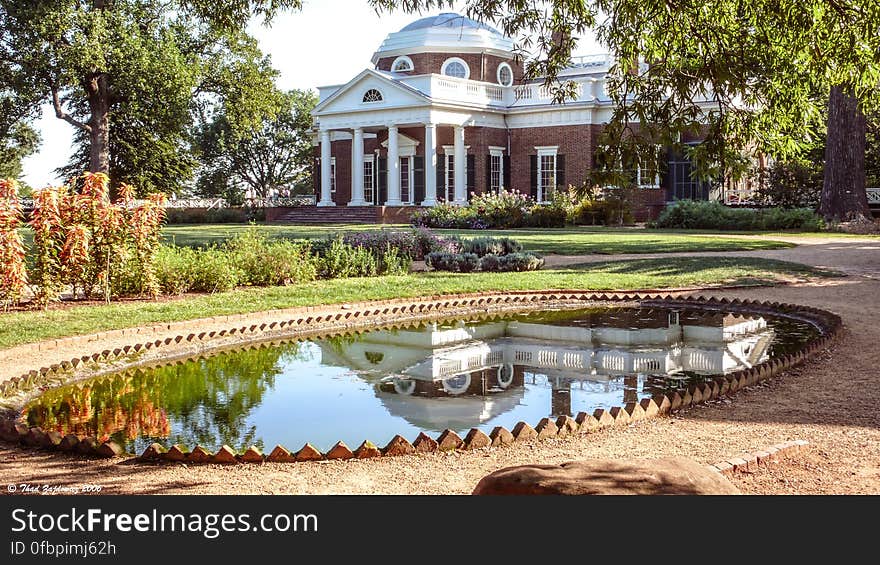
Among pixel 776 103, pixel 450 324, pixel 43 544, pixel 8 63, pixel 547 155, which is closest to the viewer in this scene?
pixel 43 544

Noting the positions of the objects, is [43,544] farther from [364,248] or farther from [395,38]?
[395,38]

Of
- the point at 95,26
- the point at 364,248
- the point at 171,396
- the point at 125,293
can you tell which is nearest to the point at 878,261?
the point at 364,248

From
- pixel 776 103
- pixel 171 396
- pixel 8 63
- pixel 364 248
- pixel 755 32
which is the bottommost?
pixel 171 396

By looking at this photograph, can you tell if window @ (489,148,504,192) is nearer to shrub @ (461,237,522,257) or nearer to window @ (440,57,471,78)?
window @ (440,57,471,78)

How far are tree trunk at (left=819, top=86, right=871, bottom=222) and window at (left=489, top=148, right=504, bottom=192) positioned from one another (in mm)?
15534

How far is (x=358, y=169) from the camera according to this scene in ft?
145

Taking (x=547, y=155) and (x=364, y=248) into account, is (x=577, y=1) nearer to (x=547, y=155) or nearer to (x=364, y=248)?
(x=364, y=248)

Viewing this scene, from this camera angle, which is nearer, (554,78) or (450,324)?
(554,78)

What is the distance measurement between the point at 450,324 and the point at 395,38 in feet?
122

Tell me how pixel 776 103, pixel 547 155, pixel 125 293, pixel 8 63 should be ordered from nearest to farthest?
pixel 776 103
pixel 125 293
pixel 8 63
pixel 547 155

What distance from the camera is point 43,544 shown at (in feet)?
10.8

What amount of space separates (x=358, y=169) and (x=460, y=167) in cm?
513

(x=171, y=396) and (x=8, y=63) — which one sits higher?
(x=8, y=63)

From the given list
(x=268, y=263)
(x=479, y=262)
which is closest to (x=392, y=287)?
(x=268, y=263)
